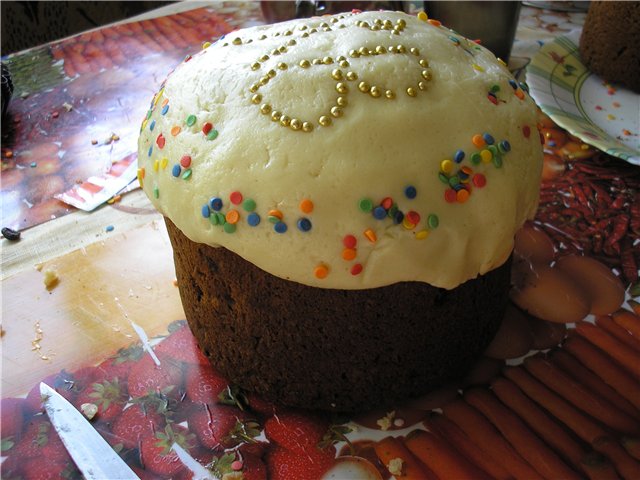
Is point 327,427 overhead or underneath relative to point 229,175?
underneath

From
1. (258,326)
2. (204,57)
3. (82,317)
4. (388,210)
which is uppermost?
(204,57)

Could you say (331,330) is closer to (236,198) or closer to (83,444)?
(236,198)

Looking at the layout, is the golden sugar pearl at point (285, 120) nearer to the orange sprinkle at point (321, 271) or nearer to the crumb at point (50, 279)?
the orange sprinkle at point (321, 271)

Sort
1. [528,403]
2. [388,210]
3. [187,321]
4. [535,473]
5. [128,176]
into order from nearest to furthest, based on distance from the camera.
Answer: [388,210] → [535,473] → [528,403] → [187,321] → [128,176]

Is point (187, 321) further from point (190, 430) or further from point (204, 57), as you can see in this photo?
point (204, 57)

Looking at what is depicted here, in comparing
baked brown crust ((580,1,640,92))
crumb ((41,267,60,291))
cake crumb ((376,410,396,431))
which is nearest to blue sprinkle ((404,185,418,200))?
cake crumb ((376,410,396,431))

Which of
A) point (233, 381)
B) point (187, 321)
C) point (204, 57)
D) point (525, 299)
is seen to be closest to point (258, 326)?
point (233, 381)

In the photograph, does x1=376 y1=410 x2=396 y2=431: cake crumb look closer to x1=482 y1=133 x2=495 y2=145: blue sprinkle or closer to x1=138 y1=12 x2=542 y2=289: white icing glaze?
x1=138 y1=12 x2=542 y2=289: white icing glaze
